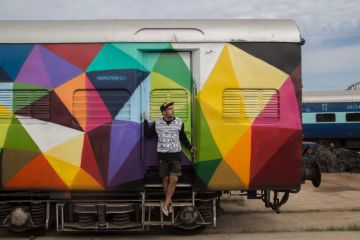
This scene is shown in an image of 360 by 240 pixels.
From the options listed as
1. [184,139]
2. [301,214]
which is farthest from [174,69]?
[301,214]

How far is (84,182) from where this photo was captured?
24.0 feet

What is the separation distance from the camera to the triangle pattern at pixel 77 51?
739cm

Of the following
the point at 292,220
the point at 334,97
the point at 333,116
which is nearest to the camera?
the point at 292,220

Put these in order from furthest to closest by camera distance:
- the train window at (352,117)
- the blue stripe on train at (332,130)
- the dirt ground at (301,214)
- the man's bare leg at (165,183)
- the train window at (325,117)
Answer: the train window at (325,117)
the blue stripe on train at (332,130)
the train window at (352,117)
the dirt ground at (301,214)
the man's bare leg at (165,183)

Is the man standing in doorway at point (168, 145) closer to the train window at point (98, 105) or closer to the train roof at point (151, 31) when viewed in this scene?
the train window at point (98, 105)

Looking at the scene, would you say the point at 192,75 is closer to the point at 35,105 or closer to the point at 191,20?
the point at 191,20

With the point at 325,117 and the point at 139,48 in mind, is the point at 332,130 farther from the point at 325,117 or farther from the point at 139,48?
the point at 139,48

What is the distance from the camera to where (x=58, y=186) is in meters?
7.33

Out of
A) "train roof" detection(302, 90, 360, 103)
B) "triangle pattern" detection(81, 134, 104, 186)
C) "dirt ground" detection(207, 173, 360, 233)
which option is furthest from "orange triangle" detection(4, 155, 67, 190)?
"train roof" detection(302, 90, 360, 103)

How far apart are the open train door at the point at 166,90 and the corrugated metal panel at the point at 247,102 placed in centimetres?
56

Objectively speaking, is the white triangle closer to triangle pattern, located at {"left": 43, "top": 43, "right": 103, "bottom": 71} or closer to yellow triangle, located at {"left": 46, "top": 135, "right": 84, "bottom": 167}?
yellow triangle, located at {"left": 46, "top": 135, "right": 84, "bottom": 167}

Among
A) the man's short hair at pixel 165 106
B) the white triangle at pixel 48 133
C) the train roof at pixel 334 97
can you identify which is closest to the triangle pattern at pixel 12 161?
the white triangle at pixel 48 133

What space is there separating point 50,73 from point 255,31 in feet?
10.0

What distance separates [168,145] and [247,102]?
1304 mm
